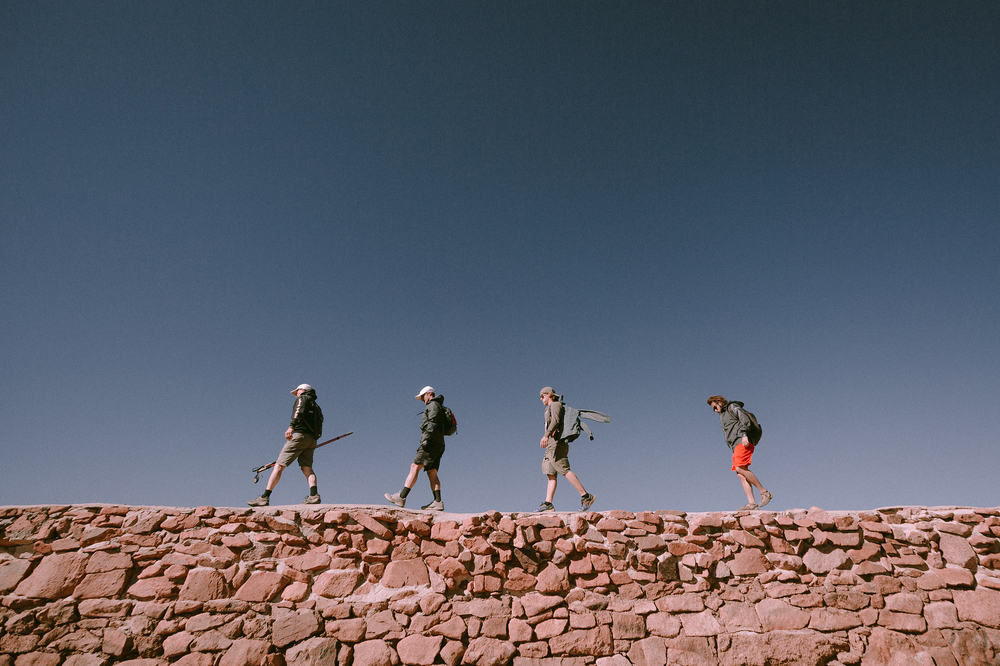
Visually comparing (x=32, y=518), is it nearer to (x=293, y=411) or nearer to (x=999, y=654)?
(x=293, y=411)

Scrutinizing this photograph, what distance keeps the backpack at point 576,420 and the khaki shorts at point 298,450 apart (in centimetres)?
358

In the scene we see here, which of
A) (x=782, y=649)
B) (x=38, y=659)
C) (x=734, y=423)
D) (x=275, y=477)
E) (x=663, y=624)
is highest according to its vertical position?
(x=734, y=423)

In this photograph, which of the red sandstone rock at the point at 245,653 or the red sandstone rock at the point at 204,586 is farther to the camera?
the red sandstone rock at the point at 204,586

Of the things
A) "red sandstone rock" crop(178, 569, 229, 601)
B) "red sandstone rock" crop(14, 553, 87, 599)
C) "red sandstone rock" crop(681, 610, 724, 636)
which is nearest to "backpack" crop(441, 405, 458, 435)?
"red sandstone rock" crop(178, 569, 229, 601)

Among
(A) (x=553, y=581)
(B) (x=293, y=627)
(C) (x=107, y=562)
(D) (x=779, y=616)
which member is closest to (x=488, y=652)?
(A) (x=553, y=581)

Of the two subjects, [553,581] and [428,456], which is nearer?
[553,581]

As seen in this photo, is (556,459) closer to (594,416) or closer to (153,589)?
(594,416)

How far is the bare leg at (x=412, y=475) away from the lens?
20.9 feet

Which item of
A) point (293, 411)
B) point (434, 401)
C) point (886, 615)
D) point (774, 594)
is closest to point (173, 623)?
point (293, 411)

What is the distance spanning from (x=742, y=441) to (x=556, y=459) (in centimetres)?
259

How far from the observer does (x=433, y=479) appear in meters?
6.40

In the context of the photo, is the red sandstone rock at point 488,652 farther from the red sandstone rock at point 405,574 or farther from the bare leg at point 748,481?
the bare leg at point 748,481

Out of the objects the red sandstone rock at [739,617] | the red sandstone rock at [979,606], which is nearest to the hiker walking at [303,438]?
the red sandstone rock at [739,617]

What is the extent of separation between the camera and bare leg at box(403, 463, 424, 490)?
6359mm
